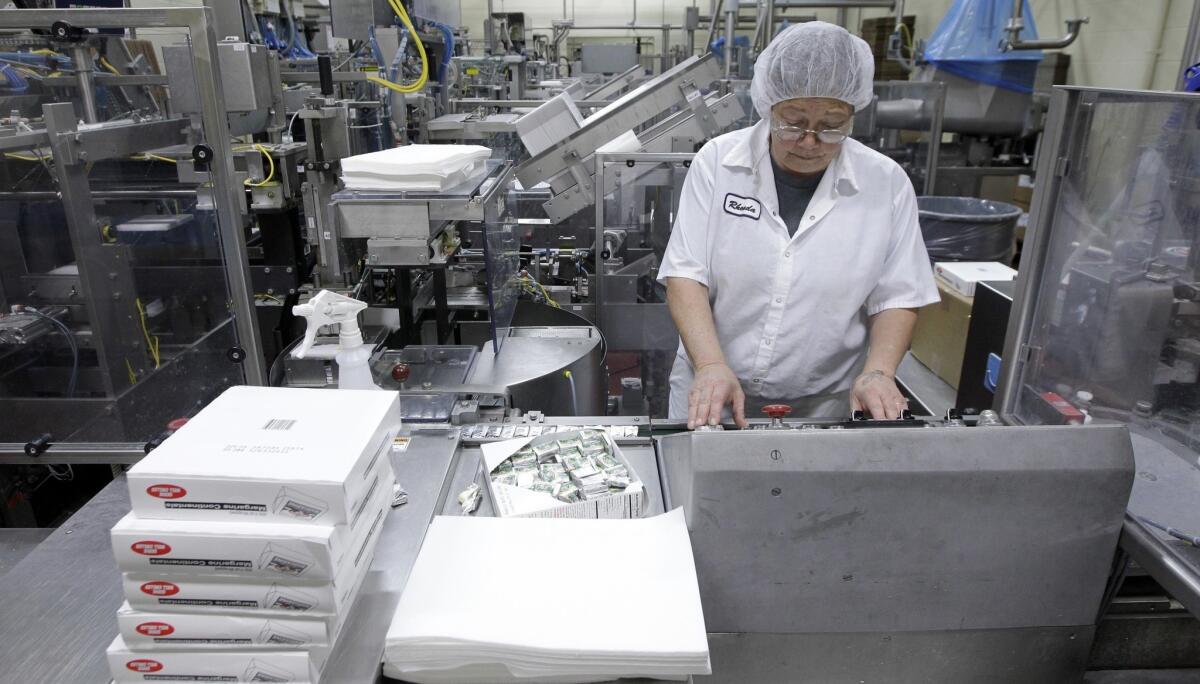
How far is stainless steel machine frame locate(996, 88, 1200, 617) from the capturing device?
823 mm

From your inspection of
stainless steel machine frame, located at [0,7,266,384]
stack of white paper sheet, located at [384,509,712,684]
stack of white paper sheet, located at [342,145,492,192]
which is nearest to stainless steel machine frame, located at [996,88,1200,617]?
stack of white paper sheet, located at [384,509,712,684]

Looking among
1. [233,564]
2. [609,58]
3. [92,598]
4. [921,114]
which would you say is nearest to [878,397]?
[233,564]

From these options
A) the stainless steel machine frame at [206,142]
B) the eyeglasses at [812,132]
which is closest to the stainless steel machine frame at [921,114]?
the eyeglasses at [812,132]

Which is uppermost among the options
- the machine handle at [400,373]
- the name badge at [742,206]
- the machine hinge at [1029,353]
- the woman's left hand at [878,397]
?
the name badge at [742,206]

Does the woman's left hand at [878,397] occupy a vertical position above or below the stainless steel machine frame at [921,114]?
below

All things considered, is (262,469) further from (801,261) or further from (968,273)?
(968,273)

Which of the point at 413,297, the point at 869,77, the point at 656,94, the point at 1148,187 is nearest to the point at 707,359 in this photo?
the point at 869,77

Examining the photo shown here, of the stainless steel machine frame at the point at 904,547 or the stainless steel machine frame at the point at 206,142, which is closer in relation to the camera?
the stainless steel machine frame at the point at 904,547

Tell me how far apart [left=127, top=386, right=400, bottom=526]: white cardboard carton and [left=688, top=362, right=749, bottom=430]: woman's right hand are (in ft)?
1.59

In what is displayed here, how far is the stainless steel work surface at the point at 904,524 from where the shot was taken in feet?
2.27

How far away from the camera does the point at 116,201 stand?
6.04 feet

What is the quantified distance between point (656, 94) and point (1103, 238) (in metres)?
1.63

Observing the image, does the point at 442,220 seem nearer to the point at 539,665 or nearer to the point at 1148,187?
the point at 539,665

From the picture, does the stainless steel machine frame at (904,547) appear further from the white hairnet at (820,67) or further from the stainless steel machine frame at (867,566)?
the white hairnet at (820,67)
